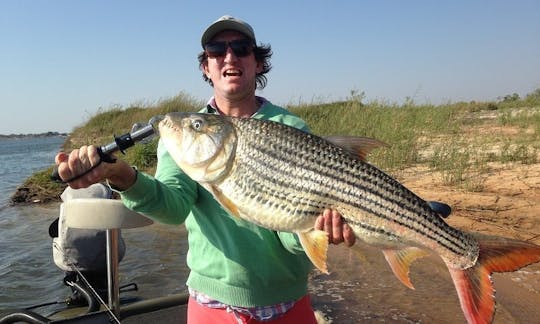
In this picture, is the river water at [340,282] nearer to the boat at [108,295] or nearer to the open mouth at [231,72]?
the boat at [108,295]

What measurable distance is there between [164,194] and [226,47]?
1.17 m

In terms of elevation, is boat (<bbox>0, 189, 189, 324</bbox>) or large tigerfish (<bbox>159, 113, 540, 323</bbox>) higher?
large tigerfish (<bbox>159, 113, 540, 323</bbox>)

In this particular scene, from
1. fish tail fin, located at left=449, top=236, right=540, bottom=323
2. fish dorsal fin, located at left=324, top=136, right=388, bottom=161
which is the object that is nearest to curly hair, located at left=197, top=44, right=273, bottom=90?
fish dorsal fin, located at left=324, top=136, right=388, bottom=161

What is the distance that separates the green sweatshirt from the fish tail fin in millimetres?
973

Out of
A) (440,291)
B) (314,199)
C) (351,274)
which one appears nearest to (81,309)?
(351,274)

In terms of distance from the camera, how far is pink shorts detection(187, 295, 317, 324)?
9.43 feet

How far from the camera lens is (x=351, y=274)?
6.77 metres

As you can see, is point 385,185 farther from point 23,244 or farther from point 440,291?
point 23,244

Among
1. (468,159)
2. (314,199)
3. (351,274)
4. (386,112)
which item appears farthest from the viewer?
(386,112)

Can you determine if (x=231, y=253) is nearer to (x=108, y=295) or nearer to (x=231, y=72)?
(x=231, y=72)

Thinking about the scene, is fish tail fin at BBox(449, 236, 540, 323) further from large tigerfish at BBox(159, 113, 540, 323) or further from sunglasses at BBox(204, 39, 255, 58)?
sunglasses at BBox(204, 39, 255, 58)

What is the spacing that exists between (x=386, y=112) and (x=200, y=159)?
36.9ft

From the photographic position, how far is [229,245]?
287 cm

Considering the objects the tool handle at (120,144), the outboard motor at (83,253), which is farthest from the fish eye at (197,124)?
the outboard motor at (83,253)
